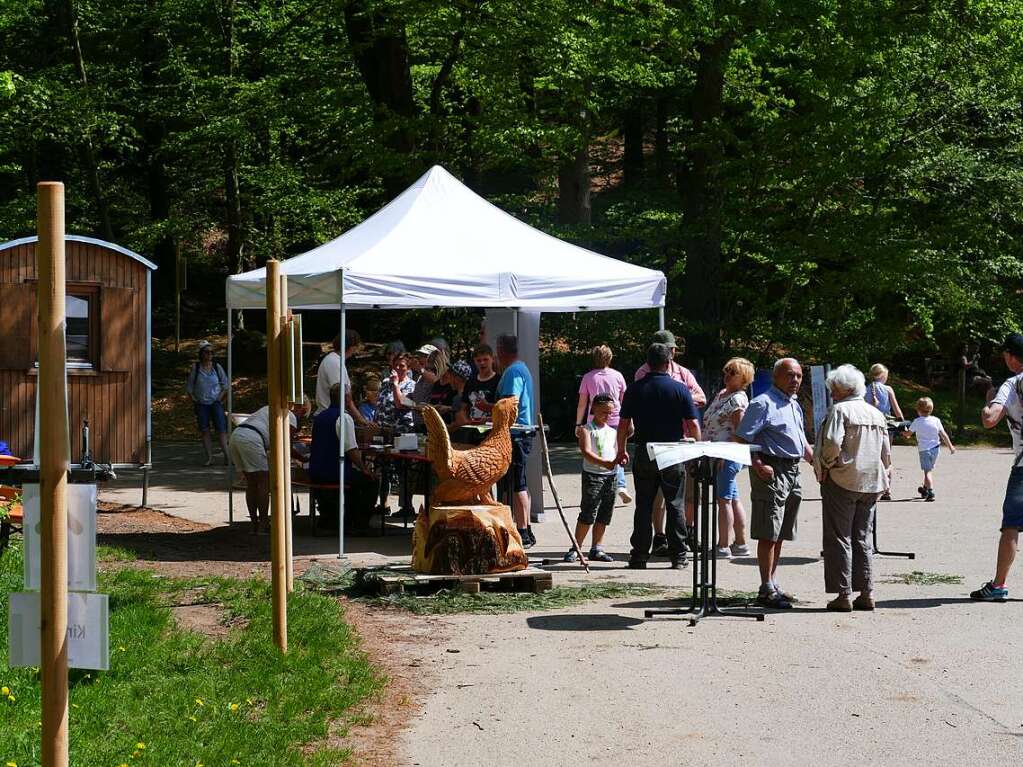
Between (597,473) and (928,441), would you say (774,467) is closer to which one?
(597,473)

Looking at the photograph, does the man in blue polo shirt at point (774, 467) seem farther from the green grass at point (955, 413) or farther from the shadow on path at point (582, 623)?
the green grass at point (955, 413)

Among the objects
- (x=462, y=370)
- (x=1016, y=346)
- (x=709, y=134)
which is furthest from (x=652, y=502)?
(x=709, y=134)

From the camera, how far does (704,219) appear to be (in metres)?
23.4

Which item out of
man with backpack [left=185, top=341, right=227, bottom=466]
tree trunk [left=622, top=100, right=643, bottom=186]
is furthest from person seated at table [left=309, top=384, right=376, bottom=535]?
tree trunk [left=622, top=100, right=643, bottom=186]

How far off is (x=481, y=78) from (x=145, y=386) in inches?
372

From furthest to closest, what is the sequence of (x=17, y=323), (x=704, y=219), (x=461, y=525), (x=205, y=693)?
1. (x=704, y=219)
2. (x=17, y=323)
3. (x=461, y=525)
4. (x=205, y=693)

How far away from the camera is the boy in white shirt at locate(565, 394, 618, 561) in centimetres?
1166

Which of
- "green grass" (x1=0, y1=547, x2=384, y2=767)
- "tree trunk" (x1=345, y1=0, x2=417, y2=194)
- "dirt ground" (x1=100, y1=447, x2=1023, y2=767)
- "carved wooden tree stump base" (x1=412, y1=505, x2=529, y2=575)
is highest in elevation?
"tree trunk" (x1=345, y1=0, x2=417, y2=194)

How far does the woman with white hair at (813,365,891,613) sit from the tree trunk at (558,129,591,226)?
17.8 meters

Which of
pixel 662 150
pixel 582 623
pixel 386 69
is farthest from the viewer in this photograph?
pixel 662 150

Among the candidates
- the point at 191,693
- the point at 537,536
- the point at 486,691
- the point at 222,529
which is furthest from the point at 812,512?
the point at 191,693

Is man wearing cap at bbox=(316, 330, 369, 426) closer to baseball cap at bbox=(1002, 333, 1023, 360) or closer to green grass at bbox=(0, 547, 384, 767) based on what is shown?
green grass at bbox=(0, 547, 384, 767)

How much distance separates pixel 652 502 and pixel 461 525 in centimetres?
181

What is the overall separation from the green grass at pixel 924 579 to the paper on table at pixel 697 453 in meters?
2.25
